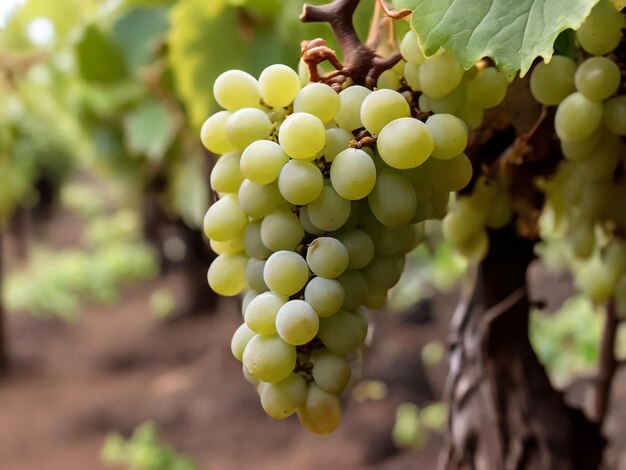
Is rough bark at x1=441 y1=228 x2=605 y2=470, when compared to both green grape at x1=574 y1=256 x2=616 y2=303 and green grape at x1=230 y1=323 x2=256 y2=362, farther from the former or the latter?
green grape at x1=230 y1=323 x2=256 y2=362

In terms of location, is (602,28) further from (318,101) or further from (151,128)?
(151,128)

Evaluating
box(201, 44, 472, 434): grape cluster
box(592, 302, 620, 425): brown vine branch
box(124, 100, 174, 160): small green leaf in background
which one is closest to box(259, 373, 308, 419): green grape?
box(201, 44, 472, 434): grape cluster

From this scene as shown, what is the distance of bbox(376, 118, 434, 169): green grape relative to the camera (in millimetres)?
319

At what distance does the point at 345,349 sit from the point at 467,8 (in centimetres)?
17

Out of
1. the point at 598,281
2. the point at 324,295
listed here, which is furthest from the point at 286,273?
the point at 598,281

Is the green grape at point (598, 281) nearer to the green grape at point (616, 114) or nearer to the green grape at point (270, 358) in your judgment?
the green grape at point (616, 114)

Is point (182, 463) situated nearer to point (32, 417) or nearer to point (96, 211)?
point (32, 417)

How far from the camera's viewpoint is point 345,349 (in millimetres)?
344

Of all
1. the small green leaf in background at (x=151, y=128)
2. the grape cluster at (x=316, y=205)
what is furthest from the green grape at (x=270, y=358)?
the small green leaf in background at (x=151, y=128)

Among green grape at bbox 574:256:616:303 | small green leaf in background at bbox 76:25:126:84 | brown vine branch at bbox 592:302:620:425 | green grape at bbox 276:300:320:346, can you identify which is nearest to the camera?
green grape at bbox 276:300:320:346

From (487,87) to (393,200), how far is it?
9cm

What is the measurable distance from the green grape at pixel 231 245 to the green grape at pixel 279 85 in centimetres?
7

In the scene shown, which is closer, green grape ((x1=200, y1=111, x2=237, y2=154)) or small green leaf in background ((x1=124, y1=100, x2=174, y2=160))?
green grape ((x1=200, y1=111, x2=237, y2=154))

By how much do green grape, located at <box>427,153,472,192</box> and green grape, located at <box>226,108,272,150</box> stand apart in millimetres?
87
